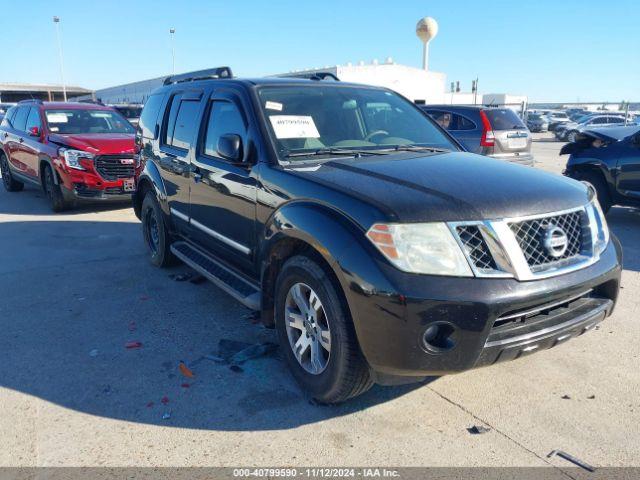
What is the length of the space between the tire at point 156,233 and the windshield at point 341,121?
7.27ft

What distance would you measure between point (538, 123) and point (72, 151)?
39370mm

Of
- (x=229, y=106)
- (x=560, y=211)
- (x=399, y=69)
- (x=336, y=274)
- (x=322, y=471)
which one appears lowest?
(x=322, y=471)

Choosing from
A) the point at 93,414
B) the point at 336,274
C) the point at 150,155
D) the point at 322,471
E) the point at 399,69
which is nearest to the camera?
the point at 322,471

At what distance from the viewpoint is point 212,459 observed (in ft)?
8.71

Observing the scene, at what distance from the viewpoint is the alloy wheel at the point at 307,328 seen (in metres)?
2.98

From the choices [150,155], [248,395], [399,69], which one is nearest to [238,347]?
[248,395]

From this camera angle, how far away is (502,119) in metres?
10.1

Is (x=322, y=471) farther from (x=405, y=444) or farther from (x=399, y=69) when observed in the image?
(x=399, y=69)

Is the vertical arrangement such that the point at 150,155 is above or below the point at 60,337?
above

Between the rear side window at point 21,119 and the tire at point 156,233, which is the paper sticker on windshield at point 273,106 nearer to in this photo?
the tire at point 156,233

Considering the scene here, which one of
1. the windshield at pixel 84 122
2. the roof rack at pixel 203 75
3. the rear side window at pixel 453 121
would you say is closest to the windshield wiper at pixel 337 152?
the roof rack at pixel 203 75

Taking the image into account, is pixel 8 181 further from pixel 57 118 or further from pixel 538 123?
pixel 538 123

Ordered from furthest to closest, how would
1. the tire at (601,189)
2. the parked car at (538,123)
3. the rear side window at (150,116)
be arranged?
the parked car at (538,123)
the tire at (601,189)
the rear side window at (150,116)

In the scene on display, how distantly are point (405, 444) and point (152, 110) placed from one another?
4.59 metres
